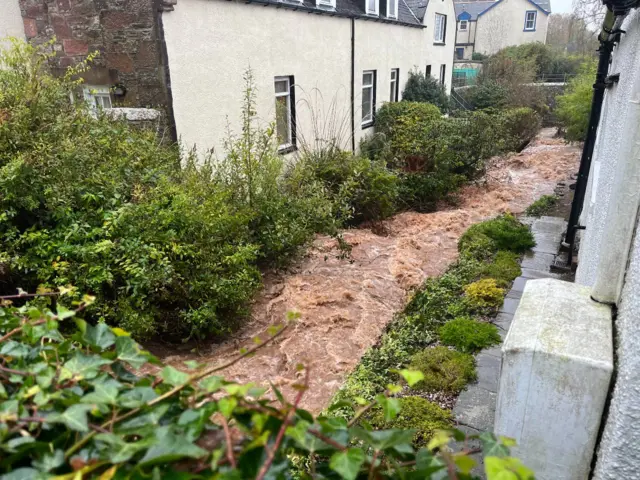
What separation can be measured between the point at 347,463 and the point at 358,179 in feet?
29.8

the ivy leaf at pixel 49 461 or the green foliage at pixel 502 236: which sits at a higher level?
the ivy leaf at pixel 49 461

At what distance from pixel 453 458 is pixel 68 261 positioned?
4537 millimetres

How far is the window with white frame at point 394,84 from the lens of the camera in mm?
16906

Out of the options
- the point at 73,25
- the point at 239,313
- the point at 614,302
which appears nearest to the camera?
the point at 614,302

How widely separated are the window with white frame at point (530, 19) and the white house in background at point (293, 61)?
26.4 meters

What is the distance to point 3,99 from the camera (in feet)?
16.0

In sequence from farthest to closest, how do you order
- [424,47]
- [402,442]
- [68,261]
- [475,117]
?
1. [424,47]
2. [475,117]
3. [68,261]
4. [402,442]

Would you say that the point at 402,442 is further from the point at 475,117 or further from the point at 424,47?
the point at 424,47

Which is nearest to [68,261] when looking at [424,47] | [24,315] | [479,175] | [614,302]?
[24,315]

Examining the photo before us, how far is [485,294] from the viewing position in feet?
19.0

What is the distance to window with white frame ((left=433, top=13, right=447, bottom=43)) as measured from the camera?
20594mm

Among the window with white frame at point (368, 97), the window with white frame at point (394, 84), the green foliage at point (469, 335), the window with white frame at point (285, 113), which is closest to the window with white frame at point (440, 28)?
the window with white frame at point (394, 84)

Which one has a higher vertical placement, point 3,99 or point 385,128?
point 3,99

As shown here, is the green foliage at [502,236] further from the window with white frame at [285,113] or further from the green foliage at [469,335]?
the window with white frame at [285,113]
